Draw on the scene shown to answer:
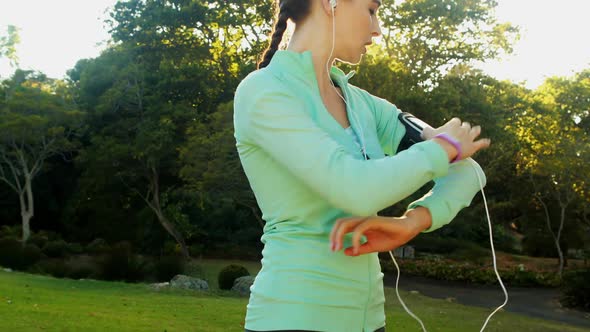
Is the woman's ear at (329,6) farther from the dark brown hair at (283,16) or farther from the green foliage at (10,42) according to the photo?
the green foliage at (10,42)

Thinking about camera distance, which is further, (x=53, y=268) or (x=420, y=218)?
(x=53, y=268)

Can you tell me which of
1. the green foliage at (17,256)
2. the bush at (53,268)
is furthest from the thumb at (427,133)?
the green foliage at (17,256)

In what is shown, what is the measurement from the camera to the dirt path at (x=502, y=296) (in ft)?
48.0

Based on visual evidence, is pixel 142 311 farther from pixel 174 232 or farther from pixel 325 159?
pixel 174 232

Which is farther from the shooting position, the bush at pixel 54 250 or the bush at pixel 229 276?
the bush at pixel 54 250

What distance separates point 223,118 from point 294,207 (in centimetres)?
1628

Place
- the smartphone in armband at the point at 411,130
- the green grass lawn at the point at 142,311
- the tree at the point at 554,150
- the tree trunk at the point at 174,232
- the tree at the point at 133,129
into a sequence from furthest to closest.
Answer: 1. the tree trunk at the point at 174,232
2. the tree at the point at 133,129
3. the tree at the point at 554,150
4. the green grass lawn at the point at 142,311
5. the smartphone in armband at the point at 411,130

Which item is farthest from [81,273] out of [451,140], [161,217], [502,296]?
[451,140]

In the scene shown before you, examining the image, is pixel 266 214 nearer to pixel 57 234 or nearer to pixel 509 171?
pixel 509 171

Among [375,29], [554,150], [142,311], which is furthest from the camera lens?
[554,150]

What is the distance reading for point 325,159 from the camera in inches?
39.1

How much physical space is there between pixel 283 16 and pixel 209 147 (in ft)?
51.9

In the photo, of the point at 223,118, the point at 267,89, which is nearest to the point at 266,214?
the point at 267,89

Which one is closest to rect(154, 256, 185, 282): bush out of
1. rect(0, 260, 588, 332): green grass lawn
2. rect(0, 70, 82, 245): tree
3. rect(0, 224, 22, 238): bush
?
rect(0, 260, 588, 332): green grass lawn
